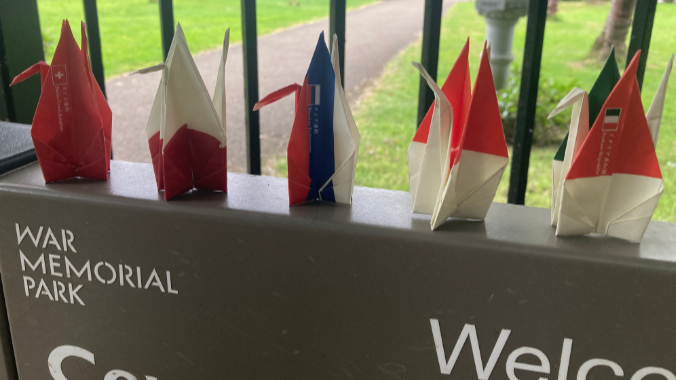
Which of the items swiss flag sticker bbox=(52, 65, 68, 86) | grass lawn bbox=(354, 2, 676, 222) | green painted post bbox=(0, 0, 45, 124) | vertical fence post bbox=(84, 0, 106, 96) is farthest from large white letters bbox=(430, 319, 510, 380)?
grass lawn bbox=(354, 2, 676, 222)

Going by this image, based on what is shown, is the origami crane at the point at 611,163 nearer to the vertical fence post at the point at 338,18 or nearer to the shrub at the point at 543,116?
the vertical fence post at the point at 338,18

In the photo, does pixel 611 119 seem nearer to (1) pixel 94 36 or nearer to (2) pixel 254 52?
(2) pixel 254 52

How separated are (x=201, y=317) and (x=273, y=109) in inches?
137

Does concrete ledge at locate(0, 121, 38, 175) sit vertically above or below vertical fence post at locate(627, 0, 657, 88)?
below

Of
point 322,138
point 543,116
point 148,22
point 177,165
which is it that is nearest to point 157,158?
point 177,165

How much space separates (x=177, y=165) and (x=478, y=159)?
452mm

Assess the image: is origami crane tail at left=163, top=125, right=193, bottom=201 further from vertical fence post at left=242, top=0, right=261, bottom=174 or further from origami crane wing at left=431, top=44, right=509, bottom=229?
origami crane wing at left=431, top=44, right=509, bottom=229

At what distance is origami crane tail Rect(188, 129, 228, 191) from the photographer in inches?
34.2

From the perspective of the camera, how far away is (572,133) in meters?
0.76

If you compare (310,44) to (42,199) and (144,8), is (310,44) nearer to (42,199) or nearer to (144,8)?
(144,8)

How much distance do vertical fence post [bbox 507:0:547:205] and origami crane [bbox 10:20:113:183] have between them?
72 centimetres

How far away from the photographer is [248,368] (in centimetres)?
86

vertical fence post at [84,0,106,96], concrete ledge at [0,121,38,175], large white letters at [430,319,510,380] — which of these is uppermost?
vertical fence post at [84,0,106,96]

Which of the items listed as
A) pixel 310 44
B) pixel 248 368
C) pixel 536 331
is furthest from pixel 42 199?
pixel 310 44
